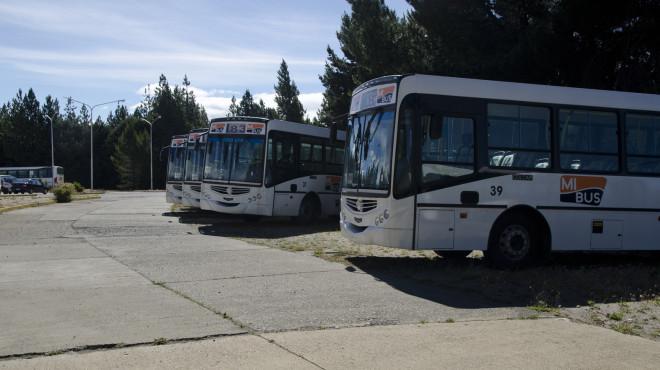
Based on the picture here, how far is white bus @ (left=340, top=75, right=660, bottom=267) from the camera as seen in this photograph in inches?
424

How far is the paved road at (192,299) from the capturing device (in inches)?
257

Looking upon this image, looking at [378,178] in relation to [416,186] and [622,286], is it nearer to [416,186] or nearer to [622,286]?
[416,186]

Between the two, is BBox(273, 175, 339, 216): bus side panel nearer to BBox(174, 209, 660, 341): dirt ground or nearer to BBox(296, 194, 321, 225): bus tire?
BBox(296, 194, 321, 225): bus tire

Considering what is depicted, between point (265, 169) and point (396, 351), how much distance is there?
Answer: 13807 mm

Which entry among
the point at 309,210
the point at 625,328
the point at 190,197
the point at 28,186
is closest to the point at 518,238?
the point at 625,328

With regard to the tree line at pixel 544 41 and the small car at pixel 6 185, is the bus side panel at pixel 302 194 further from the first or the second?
the small car at pixel 6 185

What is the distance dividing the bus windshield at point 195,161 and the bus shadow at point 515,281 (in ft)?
42.7

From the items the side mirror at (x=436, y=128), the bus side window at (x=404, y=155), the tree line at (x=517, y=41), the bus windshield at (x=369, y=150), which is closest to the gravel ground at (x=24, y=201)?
the tree line at (x=517, y=41)

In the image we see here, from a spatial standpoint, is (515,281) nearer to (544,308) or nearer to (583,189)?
(544,308)

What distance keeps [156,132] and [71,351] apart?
297 ft

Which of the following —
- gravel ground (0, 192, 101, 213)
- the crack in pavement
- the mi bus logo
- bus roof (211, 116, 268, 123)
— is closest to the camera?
the crack in pavement

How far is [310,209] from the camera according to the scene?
2081 centimetres

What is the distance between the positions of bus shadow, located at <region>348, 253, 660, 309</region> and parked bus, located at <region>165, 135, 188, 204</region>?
15.3 meters

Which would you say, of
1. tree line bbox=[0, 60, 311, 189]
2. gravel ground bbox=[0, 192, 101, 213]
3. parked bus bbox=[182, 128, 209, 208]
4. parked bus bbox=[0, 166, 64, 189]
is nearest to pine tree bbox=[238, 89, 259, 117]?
tree line bbox=[0, 60, 311, 189]
